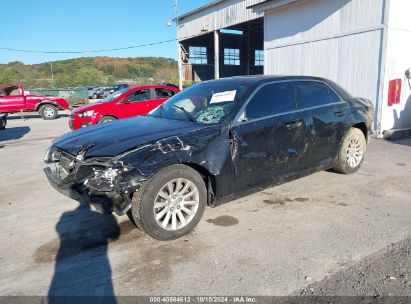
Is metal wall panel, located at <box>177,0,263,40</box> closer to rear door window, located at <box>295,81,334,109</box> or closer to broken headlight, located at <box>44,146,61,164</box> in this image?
rear door window, located at <box>295,81,334,109</box>

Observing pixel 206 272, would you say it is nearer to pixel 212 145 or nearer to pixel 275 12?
pixel 212 145

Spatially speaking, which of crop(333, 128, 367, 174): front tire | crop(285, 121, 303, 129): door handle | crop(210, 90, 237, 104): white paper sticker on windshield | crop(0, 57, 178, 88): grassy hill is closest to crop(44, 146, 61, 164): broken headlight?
crop(210, 90, 237, 104): white paper sticker on windshield

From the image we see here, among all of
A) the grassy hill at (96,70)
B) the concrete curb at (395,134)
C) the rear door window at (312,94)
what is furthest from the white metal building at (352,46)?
the grassy hill at (96,70)

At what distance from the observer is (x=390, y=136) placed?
30.1 feet

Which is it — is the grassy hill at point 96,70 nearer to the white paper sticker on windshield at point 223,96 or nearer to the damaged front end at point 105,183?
the white paper sticker on windshield at point 223,96

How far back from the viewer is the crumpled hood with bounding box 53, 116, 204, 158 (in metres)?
3.41

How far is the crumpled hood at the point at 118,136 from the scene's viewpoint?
341 cm

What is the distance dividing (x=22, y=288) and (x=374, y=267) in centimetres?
301

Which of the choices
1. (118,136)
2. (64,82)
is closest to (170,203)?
(118,136)

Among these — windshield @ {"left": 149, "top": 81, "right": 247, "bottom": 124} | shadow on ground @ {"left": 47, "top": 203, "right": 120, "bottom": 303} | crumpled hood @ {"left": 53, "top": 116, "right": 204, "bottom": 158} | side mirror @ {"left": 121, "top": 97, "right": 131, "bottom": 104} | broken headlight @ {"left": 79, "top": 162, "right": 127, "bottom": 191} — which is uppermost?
windshield @ {"left": 149, "top": 81, "right": 247, "bottom": 124}

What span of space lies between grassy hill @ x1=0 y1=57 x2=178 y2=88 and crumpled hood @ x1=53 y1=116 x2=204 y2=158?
65.3 meters

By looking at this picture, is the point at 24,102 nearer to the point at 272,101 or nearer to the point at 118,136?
the point at 118,136

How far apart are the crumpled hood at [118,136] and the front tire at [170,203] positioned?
42cm

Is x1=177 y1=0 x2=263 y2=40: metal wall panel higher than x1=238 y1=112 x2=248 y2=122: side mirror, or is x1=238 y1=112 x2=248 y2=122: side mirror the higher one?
x1=177 y1=0 x2=263 y2=40: metal wall panel
